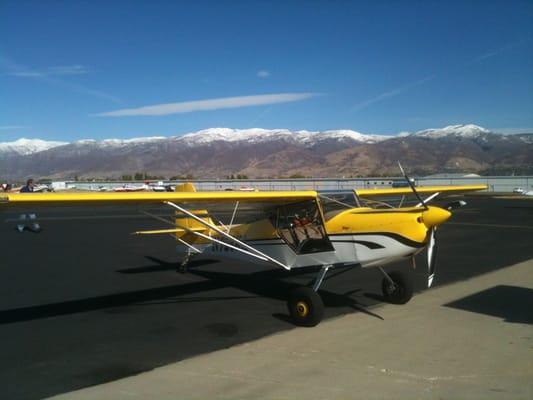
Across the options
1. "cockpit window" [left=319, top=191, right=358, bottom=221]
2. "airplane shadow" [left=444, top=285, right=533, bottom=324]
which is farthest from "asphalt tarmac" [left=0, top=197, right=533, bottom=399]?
"cockpit window" [left=319, top=191, right=358, bottom=221]

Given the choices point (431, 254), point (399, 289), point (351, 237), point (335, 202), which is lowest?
point (399, 289)

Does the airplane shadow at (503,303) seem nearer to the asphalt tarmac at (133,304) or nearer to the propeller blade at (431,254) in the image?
the asphalt tarmac at (133,304)

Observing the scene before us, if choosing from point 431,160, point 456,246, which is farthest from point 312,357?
point 431,160

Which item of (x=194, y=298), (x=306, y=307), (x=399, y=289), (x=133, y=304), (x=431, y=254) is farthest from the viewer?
(x=194, y=298)

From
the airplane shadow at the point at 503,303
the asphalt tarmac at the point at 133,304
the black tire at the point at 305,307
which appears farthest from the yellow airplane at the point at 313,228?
the airplane shadow at the point at 503,303

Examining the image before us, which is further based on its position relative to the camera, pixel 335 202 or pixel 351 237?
pixel 335 202

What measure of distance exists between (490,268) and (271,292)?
18.8 feet

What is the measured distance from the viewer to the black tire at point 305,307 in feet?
22.0

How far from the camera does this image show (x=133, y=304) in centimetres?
819

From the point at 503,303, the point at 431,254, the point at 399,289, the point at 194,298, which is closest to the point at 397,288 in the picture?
the point at 399,289

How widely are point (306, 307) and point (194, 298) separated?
2702 mm

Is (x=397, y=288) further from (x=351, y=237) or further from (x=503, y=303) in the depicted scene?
(x=503, y=303)

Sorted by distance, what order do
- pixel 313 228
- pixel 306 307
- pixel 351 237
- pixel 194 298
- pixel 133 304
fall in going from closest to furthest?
pixel 306 307 → pixel 351 237 → pixel 313 228 → pixel 133 304 → pixel 194 298

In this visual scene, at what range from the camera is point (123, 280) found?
33.7 feet
